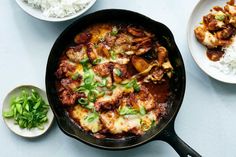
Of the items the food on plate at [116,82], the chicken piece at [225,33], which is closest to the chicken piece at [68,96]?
the food on plate at [116,82]

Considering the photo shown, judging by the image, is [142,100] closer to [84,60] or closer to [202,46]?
[84,60]

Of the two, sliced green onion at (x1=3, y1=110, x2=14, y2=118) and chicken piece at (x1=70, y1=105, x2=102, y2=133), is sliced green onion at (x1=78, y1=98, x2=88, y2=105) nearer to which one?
chicken piece at (x1=70, y1=105, x2=102, y2=133)

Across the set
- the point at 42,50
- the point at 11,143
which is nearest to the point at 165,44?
the point at 42,50

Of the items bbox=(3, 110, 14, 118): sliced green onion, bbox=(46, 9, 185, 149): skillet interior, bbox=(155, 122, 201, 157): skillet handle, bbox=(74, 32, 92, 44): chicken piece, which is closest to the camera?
bbox=(155, 122, 201, 157): skillet handle

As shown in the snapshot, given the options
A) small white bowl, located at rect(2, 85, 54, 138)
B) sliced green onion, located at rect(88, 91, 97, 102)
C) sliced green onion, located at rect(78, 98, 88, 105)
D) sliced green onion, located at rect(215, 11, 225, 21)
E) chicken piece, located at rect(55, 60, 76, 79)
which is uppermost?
sliced green onion, located at rect(215, 11, 225, 21)

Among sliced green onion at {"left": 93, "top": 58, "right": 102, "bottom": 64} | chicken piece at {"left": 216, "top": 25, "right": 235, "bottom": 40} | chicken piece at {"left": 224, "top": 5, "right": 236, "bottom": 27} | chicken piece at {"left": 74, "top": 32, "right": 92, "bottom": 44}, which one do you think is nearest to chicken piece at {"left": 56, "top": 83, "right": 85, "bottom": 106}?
sliced green onion at {"left": 93, "top": 58, "right": 102, "bottom": 64}

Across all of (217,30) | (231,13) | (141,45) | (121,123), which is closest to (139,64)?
(141,45)

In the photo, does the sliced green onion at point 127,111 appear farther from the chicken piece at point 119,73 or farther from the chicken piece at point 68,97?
the chicken piece at point 68,97
